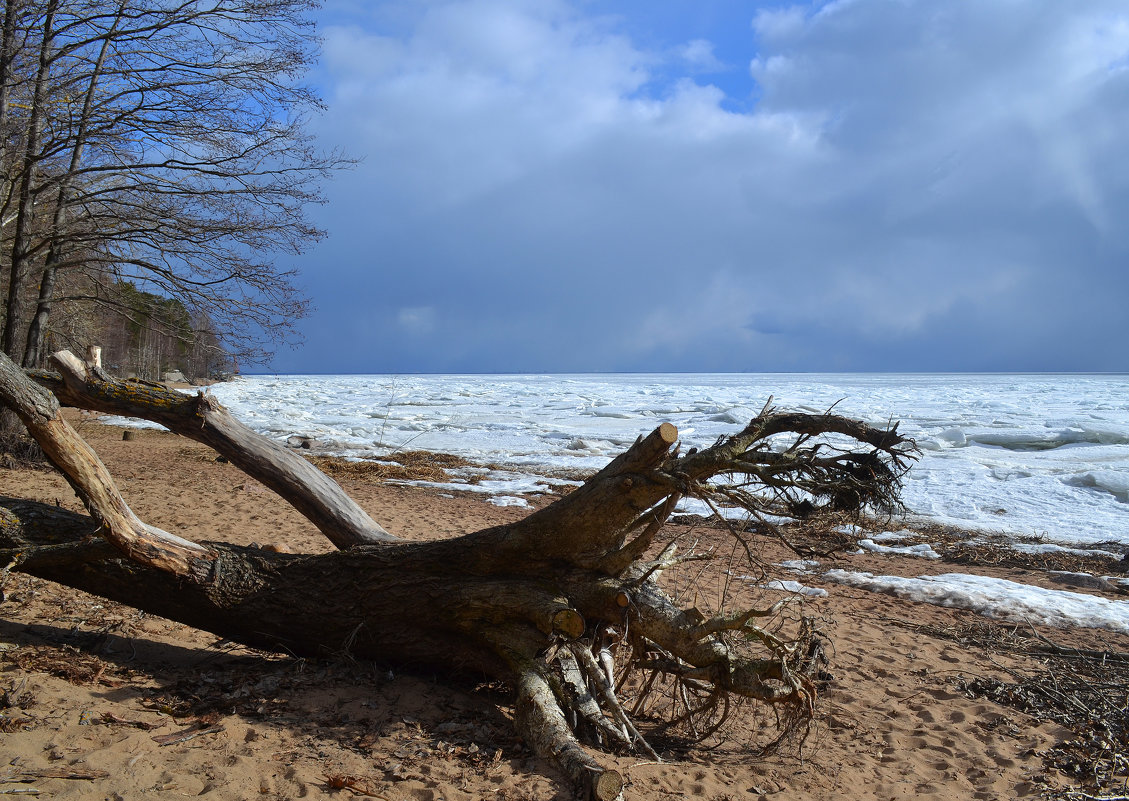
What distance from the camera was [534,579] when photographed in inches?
153

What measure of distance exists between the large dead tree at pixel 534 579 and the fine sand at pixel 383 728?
0.23 m

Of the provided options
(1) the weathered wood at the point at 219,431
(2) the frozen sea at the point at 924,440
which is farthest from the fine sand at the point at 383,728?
(2) the frozen sea at the point at 924,440

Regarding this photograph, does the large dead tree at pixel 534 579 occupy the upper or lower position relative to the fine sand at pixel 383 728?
upper

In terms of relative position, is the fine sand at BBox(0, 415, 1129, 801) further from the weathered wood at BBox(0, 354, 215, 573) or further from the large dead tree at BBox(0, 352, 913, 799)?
the weathered wood at BBox(0, 354, 215, 573)

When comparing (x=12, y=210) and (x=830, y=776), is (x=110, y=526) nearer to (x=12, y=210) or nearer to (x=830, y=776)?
(x=830, y=776)

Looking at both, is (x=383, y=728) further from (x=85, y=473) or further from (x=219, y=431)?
(x=219, y=431)

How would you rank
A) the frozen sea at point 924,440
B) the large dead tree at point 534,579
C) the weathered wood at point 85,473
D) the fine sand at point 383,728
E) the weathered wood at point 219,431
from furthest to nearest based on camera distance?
the frozen sea at point 924,440 → the weathered wood at point 219,431 → the weathered wood at point 85,473 → the large dead tree at point 534,579 → the fine sand at point 383,728

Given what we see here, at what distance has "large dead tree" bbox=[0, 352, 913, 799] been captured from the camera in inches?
138

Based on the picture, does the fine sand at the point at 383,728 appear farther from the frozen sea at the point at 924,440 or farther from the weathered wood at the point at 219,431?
the frozen sea at the point at 924,440

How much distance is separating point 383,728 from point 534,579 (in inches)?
41.3

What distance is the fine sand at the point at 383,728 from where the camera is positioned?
2977 mm

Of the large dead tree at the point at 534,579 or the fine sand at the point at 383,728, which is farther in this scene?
the large dead tree at the point at 534,579

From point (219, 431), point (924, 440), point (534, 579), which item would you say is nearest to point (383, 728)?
point (534, 579)

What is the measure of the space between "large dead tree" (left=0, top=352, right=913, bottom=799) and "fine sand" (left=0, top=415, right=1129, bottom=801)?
23 centimetres
